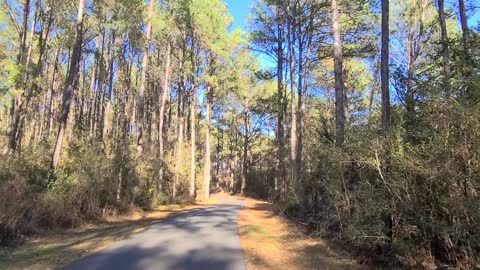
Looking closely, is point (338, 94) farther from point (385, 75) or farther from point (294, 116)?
point (294, 116)

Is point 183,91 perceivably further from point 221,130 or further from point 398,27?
point 221,130

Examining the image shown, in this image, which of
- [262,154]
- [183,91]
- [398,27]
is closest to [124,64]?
[183,91]

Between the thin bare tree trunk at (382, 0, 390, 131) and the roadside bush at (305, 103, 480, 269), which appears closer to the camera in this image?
the roadside bush at (305, 103, 480, 269)

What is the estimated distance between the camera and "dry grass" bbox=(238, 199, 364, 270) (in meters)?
9.89

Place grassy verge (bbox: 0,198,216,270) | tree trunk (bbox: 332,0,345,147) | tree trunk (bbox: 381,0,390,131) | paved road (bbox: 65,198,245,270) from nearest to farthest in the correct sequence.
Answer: paved road (bbox: 65,198,245,270) < grassy verge (bbox: 0,198,216,270) < tree trunk (bbox: 381,0,390,131) < tree trunk (bbox: 332,0,345,147)

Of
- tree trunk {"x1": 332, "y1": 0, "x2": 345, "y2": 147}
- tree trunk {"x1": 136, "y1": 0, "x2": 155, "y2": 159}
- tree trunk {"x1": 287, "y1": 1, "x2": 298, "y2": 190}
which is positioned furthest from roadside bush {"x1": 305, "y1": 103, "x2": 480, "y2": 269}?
tree trunk {"x1": 136, "y1": 0, "x2": 155, "y2": 159}

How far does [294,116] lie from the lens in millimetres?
26344

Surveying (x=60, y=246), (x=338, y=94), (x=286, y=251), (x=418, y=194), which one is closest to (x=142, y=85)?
(x=338, y=94)

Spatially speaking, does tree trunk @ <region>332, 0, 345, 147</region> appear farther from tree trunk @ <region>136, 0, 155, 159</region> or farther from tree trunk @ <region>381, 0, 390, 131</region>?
tree trunk @ <region>136, 0, 155, 159</region>

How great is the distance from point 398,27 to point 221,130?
123 feet

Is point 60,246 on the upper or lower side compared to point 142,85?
lower

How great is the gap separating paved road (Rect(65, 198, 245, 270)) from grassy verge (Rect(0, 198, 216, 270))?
493 mm

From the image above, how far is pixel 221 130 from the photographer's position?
64.5 m

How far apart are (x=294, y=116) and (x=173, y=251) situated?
16.6m
